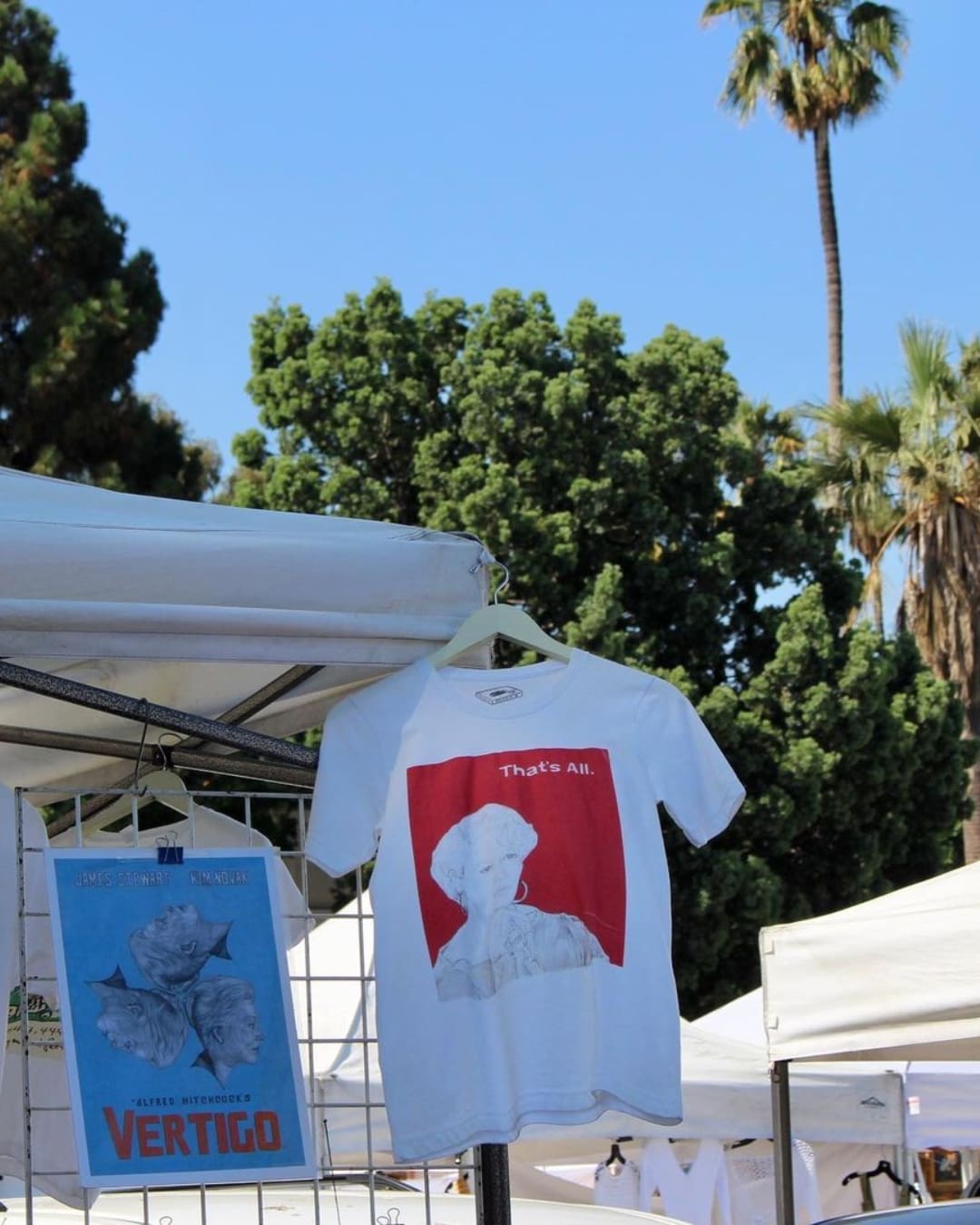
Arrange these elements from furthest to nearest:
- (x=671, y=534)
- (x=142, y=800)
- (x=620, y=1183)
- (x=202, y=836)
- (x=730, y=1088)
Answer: (x=671, y=534), (x=620, y=1183), (x=730, y=1088), (x=202, y=836), (x=142, y=800)

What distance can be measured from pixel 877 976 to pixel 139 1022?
2756 mm

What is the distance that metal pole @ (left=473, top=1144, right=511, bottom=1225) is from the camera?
10.9 ft

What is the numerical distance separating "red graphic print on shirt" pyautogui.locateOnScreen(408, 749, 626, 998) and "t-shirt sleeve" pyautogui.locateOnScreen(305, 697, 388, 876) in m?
0.09

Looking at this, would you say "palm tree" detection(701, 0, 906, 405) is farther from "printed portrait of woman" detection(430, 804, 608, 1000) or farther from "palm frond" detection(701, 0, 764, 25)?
"printed portrait of woman" detection(430, 804, 608, 1000)

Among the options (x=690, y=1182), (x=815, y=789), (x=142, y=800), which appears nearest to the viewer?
(x=142, y=800)

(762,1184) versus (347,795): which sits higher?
(347,795)

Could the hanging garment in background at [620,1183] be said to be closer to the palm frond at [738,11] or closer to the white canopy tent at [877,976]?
the white canopy tent at [877,976]

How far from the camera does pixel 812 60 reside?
26.5 m

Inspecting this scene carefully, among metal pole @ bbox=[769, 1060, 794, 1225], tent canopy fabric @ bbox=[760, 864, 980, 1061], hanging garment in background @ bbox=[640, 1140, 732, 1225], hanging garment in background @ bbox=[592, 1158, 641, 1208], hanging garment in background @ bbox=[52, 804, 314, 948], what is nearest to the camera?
hanging garment in background @ bbox=[52, 804, 314, 948]

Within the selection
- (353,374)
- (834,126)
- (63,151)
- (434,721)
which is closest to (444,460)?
(353,374)

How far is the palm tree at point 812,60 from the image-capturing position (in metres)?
26.0

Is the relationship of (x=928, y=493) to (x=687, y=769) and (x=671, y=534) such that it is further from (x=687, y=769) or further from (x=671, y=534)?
(x=687, y=769)

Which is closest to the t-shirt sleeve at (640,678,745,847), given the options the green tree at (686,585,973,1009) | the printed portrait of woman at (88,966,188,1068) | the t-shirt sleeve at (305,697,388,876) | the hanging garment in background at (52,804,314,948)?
the t-shirt sleeve at (305,697,388,876)

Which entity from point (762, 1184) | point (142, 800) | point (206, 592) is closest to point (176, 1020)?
point (206, 592)
